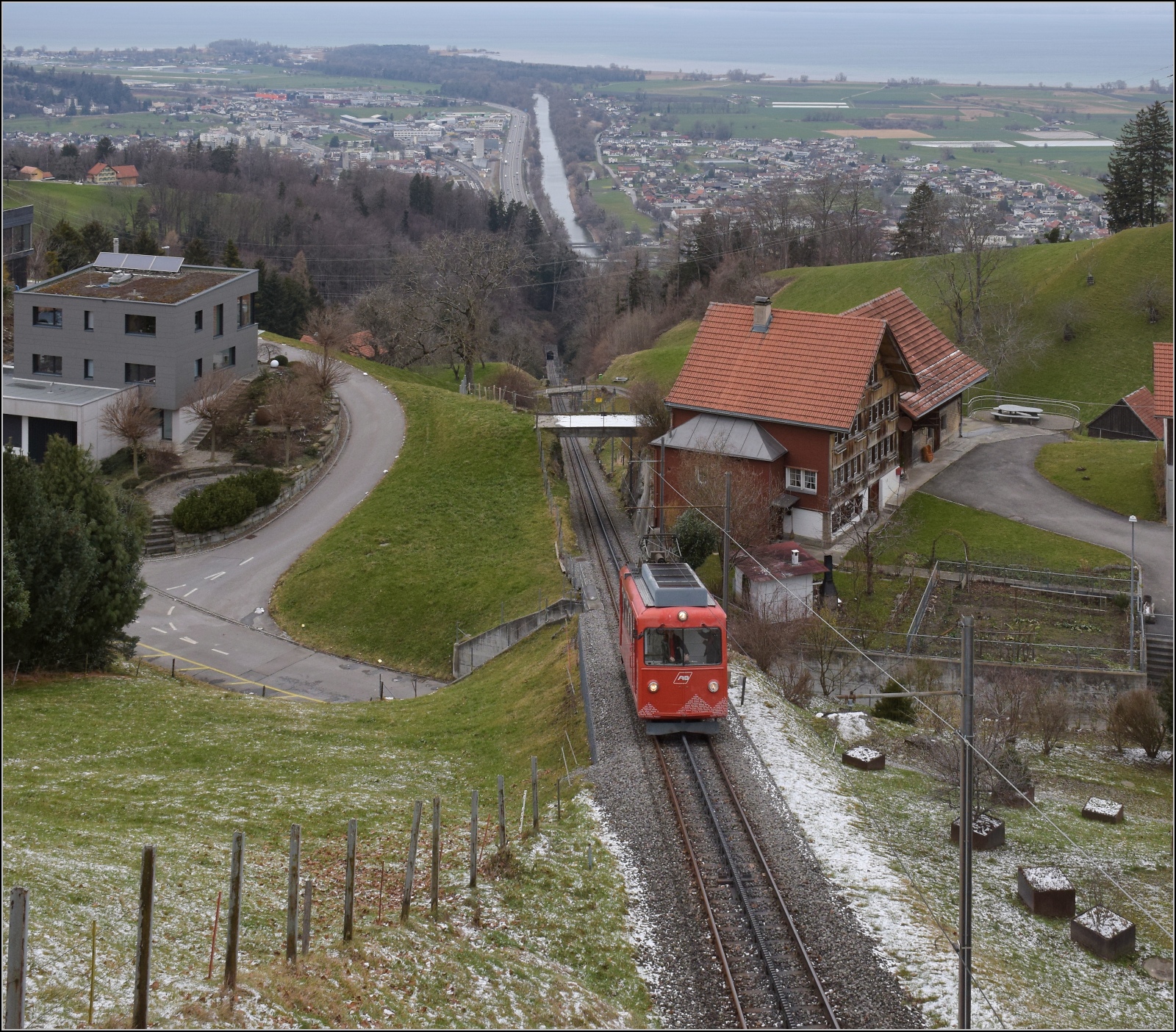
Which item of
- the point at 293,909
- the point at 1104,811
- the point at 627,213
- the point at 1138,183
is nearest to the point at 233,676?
the point at 1104,811

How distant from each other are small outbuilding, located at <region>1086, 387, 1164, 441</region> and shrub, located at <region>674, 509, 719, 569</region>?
97.4 feet

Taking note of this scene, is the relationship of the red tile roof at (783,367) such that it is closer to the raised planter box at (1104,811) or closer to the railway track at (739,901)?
the raised planter box at (1104,811)

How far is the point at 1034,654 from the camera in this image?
39.2 m

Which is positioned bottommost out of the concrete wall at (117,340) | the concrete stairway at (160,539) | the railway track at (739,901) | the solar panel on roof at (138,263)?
the concrete stairway at (160,539)

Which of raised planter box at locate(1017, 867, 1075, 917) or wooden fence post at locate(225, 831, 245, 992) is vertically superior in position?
wooden fence post at locate(225, 831, 245, 992)

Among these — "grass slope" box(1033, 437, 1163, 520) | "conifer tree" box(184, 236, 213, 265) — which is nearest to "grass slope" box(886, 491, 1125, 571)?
"grass slope" box(1033, 437, 1163, 520)

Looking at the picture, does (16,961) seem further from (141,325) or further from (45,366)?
(45,366)

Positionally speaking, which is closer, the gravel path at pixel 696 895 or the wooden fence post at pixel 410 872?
the gravel path at pixel 696 895

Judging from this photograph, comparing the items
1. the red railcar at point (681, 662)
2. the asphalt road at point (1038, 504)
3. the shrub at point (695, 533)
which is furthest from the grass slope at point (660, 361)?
the red railcar at point (681, 662)

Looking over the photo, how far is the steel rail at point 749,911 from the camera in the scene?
16062 millimetres

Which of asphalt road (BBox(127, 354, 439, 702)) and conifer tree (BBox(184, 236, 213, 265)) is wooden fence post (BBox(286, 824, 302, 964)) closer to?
asphalt road (BBox(127, 354, 439, 702))

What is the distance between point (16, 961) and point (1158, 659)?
122ft

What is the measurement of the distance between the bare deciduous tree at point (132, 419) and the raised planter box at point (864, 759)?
41987mm

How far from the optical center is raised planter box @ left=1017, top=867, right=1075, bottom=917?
20.2 meters
